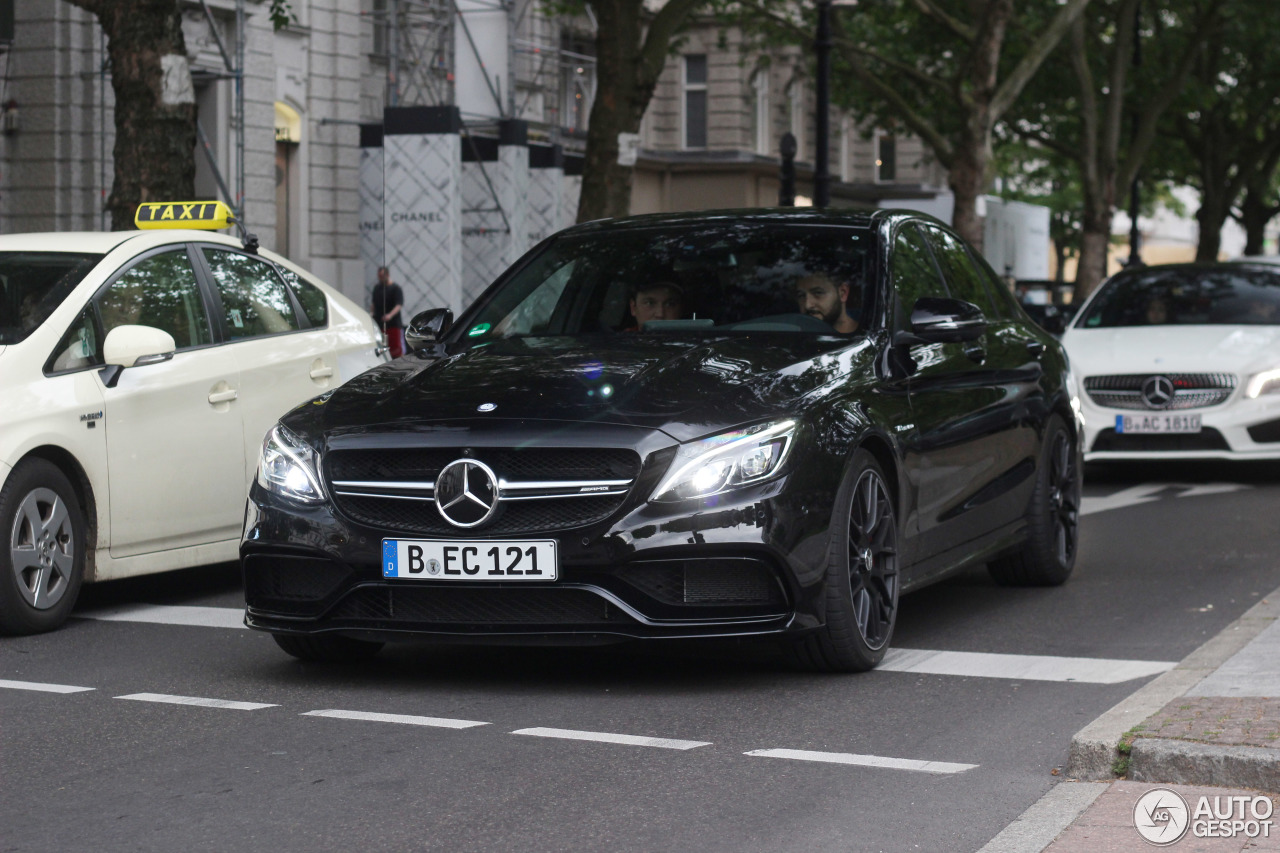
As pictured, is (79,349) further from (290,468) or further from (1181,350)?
(1181,350)

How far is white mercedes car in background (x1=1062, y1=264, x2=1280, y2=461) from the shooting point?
13.7 metres

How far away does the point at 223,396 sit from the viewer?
29.2 feet

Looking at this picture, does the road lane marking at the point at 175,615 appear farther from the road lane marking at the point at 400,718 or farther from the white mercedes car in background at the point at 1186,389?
the white mercedes car in background at the point at 1186,389

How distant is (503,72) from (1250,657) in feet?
91.5

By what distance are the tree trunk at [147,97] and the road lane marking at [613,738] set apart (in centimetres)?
912

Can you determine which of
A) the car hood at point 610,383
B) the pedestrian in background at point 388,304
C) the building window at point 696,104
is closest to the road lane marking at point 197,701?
the car hood at point 610,383

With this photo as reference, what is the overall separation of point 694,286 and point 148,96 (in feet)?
25.6

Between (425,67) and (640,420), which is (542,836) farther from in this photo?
(425,67)

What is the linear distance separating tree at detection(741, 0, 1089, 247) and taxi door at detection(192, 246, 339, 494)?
43.3 feet

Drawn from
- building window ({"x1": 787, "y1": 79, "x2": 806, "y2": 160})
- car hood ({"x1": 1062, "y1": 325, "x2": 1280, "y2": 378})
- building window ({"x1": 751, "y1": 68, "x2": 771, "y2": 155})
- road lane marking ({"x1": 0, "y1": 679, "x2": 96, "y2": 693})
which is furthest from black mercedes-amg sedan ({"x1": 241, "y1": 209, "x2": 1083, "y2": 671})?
building window ({"x1": 787, "y1": 79, "x2": 806, "y2": 160})

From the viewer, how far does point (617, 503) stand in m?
6.10

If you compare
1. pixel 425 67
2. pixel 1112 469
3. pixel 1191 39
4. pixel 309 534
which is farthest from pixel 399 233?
pixel 309 534

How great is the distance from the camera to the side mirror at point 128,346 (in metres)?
8.19

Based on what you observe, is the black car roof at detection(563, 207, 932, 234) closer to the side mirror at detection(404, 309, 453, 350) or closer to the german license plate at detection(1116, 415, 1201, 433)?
the side mirror at detection(404, 309, 453, 350)
